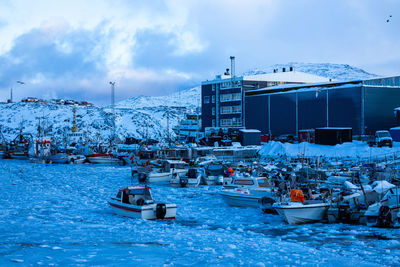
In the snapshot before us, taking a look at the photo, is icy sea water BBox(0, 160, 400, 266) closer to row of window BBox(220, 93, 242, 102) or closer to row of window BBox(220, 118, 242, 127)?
row of window BBox(220, 118, 242, 127)

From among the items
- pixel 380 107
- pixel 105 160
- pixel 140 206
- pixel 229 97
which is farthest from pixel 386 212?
pixel 229 97

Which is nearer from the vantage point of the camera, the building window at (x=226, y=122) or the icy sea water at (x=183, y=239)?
the icy sea water at (x=183, y=239)

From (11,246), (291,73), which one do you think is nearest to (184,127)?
(291,73)

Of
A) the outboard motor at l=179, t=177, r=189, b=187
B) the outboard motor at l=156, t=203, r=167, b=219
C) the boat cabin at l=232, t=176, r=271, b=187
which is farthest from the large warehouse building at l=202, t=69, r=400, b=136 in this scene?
the outboard motor at l=156, t=203, r=167, b=219

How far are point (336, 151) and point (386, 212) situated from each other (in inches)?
1271

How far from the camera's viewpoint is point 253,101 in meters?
75.4

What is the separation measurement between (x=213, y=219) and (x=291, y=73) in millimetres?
75768

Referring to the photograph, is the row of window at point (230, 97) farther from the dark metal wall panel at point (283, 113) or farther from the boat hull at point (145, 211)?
the boat hull at point (145, 211)

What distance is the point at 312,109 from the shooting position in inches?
2576

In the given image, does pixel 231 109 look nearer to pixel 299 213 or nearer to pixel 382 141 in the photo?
pixel 382 141

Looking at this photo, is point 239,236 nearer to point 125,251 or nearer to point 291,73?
point 125,251

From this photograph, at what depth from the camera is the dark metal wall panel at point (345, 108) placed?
6031 centimetres

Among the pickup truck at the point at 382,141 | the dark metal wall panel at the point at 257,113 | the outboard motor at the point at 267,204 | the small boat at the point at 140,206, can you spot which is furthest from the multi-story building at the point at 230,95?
the small boat at the point at 140,206

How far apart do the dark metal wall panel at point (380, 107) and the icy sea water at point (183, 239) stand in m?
40.8
